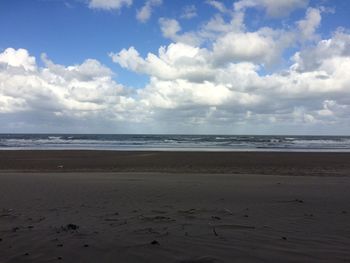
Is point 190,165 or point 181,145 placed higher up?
point 181,145

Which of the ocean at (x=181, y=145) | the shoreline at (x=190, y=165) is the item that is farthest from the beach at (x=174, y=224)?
the ocean at (x=181, y=145)

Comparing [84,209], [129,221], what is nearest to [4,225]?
[84,209]

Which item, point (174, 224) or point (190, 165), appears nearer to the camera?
point (174, 224)

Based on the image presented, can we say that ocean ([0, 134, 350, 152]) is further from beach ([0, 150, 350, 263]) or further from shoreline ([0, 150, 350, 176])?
beach ([0, 150, 350, 263])

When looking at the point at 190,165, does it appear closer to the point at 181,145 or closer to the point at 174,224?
the point at 174,224

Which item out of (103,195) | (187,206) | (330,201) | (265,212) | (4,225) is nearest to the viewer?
(4,225)

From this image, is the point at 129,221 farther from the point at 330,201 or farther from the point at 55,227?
the point at 330,201

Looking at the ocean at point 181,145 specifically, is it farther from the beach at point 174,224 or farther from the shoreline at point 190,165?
the beach at point 174,224

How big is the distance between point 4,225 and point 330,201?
6.85m

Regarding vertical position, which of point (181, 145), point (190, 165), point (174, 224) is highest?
point (181, 145)

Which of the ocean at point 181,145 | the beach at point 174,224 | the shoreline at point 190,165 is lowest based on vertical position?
the shoreline at point 190,165

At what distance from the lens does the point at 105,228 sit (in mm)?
5457

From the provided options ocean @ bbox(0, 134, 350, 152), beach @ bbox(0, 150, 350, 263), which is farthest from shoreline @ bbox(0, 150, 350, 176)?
ocean @ bbox(0, 134, 350, 152)

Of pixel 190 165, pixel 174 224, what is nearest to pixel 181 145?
pixel 190 165
